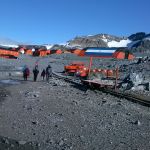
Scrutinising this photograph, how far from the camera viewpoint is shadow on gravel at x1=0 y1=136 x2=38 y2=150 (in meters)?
14.6

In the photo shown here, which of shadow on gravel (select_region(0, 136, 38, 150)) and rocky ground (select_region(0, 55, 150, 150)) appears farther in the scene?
rocky ground (select_region(0, 55, 150, 150))

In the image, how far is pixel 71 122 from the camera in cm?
1875

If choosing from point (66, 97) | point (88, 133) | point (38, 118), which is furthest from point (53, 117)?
point (66, 97)

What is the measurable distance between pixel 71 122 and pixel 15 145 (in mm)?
4341

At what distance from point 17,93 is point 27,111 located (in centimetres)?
749

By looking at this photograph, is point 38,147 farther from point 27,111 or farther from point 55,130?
point 27,111

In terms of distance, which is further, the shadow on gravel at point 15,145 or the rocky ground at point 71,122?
the rocky ground at point 71,122

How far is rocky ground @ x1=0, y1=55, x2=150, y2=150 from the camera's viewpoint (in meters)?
15.2

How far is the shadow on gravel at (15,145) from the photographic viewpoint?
14.6 meters

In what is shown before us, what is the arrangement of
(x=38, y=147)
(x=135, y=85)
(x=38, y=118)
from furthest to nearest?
(x=135, y=85)
(x=38, y=118)
(x=38, y=147)

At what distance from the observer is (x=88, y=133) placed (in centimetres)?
1672

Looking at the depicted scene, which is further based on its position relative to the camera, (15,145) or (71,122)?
(71,122)

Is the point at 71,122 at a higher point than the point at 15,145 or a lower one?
higher

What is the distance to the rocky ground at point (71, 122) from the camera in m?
15.2
